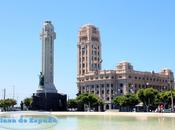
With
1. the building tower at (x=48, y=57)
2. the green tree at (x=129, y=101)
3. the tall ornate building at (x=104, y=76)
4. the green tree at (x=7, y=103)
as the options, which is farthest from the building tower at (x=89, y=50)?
the building tower at (x=48, y=57)

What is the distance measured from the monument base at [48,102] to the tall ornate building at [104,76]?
182 feet

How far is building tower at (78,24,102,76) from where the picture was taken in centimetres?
17500

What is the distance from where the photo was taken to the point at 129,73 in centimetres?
15562

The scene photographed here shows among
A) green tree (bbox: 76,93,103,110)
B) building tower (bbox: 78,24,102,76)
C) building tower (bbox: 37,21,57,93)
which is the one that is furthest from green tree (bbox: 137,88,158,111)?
building tower (bbox: 78,24,102,76)

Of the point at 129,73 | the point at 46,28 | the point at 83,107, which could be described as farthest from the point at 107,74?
the point at 46,28

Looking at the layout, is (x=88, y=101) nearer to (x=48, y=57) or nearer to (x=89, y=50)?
(x=48, y=57)

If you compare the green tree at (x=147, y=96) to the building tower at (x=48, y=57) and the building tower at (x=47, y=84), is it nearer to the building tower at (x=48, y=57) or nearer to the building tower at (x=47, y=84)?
the building tower at (x=47, y=84)

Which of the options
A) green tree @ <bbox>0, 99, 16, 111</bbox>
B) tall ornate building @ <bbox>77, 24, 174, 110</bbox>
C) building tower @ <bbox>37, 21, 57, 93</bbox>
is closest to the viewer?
building tower @ <bbox>37, 21, 57, 93</bbox>

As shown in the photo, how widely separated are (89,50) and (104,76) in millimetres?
20336

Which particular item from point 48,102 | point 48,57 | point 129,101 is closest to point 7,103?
point 48,57

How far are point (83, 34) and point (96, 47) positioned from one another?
9495 millimetres

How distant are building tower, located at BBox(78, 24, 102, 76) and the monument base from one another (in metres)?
72.9

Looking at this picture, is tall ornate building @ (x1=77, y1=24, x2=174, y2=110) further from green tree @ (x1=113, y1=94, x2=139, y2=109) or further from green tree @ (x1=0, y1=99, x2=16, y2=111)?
green tree @ (x1=0, y1=99, x2=16, y2=111)

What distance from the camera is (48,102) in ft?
325
